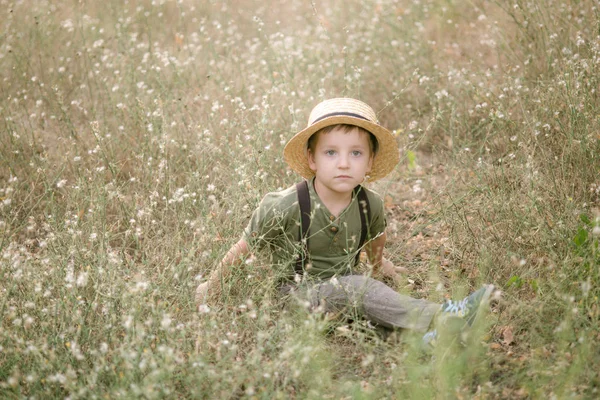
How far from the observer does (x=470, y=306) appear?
291cm

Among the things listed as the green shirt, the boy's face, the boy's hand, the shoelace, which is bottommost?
the boy's hand

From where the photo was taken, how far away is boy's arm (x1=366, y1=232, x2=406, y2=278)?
12.0 feet

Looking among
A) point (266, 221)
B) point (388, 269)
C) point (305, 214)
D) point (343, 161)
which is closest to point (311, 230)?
point (305, 214)

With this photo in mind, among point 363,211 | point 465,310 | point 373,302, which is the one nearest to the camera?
point 465,310

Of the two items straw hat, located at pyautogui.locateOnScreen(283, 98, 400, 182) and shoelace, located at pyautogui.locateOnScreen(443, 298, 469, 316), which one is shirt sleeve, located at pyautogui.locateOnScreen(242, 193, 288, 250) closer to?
straw hat, located at pyautogui.locateOnScreen(283, 98, 400, 182)

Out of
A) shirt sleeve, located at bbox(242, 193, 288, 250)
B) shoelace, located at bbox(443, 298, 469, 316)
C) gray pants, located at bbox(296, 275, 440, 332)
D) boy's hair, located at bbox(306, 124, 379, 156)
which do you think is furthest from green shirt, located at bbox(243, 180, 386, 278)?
shoelace, located at bbox(443, 298, 469, 316)

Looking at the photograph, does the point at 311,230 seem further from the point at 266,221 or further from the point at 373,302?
the point at 373,302

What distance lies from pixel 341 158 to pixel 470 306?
102 cm

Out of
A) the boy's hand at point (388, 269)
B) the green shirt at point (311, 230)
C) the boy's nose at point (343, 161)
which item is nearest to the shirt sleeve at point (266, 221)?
the green shirt at point (311, 230)

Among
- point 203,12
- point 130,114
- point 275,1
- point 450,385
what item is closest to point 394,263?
point 450,385

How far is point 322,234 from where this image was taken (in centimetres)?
341

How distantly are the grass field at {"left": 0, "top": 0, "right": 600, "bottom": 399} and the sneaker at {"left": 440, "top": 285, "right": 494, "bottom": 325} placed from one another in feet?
0.35

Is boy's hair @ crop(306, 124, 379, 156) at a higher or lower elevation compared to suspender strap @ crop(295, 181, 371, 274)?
higher

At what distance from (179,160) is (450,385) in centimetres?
268
